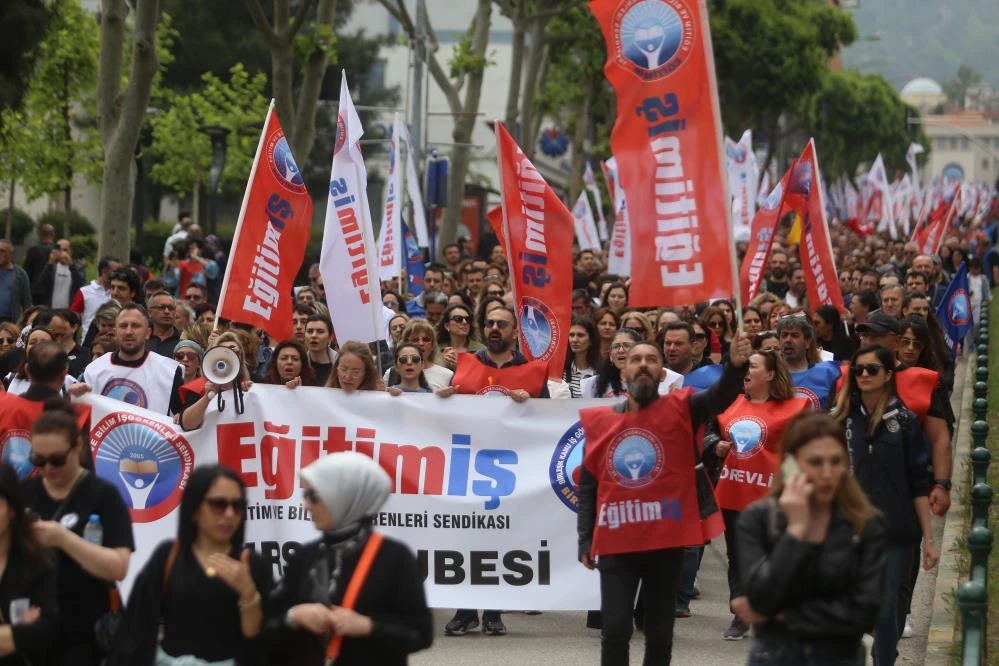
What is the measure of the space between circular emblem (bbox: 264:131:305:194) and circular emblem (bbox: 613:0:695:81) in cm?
249

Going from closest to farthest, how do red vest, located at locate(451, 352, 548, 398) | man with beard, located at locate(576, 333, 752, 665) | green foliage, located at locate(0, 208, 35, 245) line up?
man with beard, located at locate(576, 333, 752, 665), red vest, located at locate(451, 352, 548, 398), green foliage, located at locate(0, 208, 35, 245)

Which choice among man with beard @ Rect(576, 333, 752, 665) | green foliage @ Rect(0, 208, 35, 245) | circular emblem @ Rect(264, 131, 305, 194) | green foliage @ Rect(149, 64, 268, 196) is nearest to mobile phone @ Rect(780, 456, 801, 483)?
man with beard @ Rect(576, 333, 752, 665)

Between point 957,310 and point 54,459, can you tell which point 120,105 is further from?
point 54,459

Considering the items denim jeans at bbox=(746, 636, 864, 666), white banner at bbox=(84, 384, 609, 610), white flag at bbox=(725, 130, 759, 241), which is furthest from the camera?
white flag at bbox=(725, 130, 759, 241)

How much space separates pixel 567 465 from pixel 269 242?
2854mm

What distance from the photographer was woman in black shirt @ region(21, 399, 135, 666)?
568cm

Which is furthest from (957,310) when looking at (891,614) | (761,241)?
(891,614)

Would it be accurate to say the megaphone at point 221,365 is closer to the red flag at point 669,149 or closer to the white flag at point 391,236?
the red flag at point 669,149

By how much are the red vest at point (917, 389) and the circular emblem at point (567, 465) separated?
6.00 feet

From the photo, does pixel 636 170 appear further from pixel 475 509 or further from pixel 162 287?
pixel 162 287

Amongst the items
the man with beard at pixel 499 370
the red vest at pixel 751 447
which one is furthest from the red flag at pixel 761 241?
the red vest at pixel 751 447

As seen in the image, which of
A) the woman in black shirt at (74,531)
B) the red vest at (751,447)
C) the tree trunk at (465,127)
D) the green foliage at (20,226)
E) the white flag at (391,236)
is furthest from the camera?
the green foliage at (20,226)

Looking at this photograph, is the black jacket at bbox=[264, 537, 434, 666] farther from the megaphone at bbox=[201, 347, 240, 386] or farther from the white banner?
the white banner

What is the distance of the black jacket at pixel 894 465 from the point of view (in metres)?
7.84
